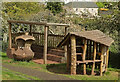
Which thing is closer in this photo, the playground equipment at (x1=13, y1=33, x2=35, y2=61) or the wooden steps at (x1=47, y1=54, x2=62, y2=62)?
the playground equipment at (x1=13, y1=33, x2=35, y2=61)

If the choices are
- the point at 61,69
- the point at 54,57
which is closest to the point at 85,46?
the point at 61,69

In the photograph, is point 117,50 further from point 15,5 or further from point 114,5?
point 15,5

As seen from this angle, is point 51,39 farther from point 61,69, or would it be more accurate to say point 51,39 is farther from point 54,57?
point 61,69

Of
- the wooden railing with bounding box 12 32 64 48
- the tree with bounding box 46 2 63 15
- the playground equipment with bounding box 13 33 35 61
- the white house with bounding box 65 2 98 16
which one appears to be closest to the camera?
the playground equipment with bounding box 13 33 35 61

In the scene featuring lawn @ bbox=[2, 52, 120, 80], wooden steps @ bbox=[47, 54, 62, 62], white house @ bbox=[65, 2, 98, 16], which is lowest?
lawn @ bbox=[2, 52, 120, 80]

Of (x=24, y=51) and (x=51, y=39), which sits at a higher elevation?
(x=51, y=39)

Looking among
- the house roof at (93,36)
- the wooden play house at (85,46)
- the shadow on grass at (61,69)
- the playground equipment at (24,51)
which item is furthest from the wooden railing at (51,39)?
the house roof at (93,36)

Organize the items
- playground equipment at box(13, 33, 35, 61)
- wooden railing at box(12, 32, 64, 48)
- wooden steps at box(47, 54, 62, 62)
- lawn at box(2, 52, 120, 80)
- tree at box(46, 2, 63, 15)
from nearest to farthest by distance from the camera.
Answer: lawn at box(2, 52, 120, 80), playground equipment at box(13, 33, 35, 61), wooden steps at box(47, 54, 62, 62), wooden railing at box(12, 32, 64, 48), tree at box(46, 2, 63, 15)

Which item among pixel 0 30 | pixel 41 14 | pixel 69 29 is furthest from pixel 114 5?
pixel 0 30

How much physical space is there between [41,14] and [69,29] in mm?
3881

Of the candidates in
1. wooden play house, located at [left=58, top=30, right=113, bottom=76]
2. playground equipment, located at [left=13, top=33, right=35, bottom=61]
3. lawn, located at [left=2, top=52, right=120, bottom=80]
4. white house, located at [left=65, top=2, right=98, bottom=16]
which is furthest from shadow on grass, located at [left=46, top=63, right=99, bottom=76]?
white house, located at [left=65, top=2, right=98, bottom=16]

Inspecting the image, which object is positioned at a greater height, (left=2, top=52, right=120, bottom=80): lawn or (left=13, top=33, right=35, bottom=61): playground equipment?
(left=13, top=33, right=35, bottom=61): playground equipment

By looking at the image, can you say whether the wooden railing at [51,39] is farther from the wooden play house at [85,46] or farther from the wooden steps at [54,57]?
the wooden play house at [85,46]

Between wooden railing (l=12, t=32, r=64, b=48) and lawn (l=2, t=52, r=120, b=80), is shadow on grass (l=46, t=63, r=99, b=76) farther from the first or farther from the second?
wooden railing (l=12, t=32, r=64, b=48)
